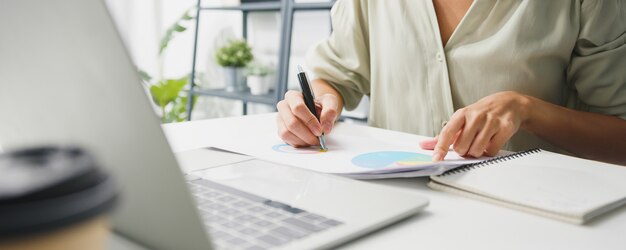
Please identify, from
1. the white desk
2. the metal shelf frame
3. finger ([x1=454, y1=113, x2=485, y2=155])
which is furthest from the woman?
the metal shelf frame

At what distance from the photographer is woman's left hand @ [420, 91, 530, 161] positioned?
0.69 m

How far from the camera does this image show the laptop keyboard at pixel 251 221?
1.27 feet

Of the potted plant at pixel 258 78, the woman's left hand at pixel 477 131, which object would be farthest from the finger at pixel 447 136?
the potted plant at pixel 258 78

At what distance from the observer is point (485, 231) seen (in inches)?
18.0

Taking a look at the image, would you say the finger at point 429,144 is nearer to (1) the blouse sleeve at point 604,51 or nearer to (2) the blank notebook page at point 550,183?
(2) the blank notebook page at point 550,183

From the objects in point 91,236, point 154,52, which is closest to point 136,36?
point 154,52

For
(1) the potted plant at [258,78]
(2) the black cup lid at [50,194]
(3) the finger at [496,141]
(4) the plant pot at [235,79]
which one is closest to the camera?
(2) the black cup lid at [50,194]

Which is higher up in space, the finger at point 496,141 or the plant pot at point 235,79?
the finger at point 496,141

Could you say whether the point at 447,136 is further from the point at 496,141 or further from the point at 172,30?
the point at 172,30

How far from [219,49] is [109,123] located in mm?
2396

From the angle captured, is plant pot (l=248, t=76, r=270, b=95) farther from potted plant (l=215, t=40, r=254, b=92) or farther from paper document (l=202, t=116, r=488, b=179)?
paper document (l=202, t=116, r=488, b=179)

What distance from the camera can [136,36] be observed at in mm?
2732

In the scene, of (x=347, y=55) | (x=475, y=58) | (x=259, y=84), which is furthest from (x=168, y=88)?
(x=475, y=58)

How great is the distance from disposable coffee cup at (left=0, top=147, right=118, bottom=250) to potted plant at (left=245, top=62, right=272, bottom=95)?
235 centimetres
